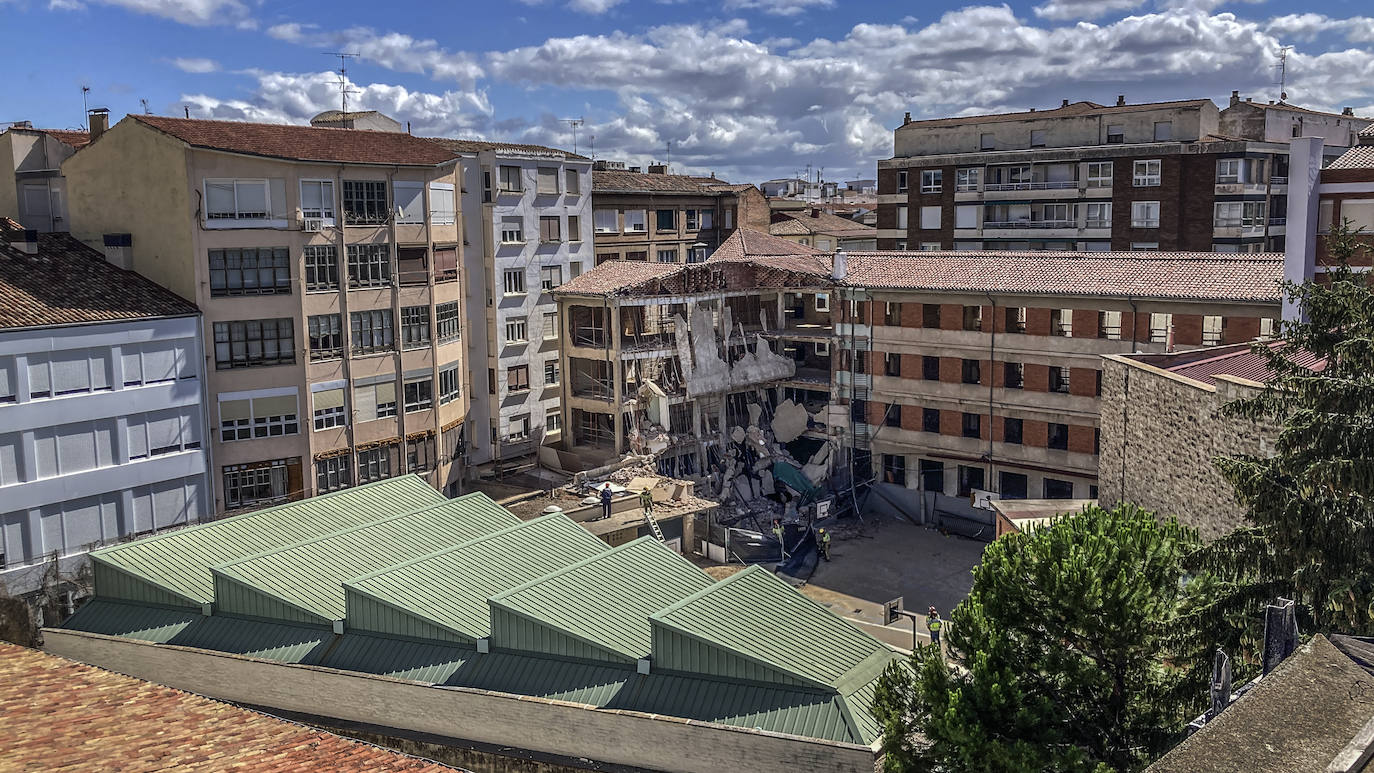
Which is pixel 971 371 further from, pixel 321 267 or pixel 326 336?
pixel 321 267

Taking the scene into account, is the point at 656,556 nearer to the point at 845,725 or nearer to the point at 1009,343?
the point at 845,725

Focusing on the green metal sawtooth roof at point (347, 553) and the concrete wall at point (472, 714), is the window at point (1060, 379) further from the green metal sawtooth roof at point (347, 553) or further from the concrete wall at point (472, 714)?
the concrete wall at point (472, 714)

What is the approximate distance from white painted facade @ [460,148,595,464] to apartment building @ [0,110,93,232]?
19695mm

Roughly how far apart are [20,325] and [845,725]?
30.0 metres

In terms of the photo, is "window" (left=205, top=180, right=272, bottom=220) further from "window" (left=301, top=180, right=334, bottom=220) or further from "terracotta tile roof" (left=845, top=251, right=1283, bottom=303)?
"terracotta tile roof" (left=845, top=251, right=1283, bottom=303)

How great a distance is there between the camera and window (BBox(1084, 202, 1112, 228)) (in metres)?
71.0

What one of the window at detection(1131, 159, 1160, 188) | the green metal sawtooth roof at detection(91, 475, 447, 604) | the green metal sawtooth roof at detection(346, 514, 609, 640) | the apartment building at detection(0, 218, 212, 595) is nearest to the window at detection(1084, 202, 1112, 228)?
the window at detection(1131, 159, 1160, 188)

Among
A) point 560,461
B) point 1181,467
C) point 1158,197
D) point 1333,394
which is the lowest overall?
point 560,461

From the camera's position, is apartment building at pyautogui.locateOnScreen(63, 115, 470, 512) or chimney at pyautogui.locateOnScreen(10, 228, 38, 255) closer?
chimney at pyautogui.locateOnScreen(10, 228, 38, 255)

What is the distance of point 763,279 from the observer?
65000 millimetres

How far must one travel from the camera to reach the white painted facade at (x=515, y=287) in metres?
63.7

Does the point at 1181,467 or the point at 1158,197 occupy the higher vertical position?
the point at 1158,197

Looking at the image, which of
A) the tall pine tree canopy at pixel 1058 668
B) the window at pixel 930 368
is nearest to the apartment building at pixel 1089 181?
the window at pixel 930 368

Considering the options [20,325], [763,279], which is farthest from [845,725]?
[763,279]
